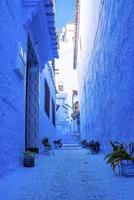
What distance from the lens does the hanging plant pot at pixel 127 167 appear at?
4.61 metres

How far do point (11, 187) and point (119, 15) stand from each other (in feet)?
13.0

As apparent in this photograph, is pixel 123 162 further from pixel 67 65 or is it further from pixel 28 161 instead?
pixel 67 65

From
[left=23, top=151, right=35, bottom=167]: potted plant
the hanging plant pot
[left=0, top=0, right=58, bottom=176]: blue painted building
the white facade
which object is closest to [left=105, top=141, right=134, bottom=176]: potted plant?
the hanging plant pot

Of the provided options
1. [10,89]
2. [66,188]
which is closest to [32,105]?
[10,89]

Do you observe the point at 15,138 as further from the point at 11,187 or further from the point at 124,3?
the point at 124,3

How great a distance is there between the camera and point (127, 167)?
4672 mm

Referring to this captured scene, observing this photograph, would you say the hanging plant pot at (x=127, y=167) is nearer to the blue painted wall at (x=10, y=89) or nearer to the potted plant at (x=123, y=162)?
the potted plant at (x=123, y=162)

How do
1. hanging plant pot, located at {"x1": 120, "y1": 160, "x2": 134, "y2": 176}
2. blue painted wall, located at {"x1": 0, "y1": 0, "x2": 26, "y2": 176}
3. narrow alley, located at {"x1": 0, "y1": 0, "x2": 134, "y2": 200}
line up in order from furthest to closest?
blue painted wall, located at {"x1": 0, "y1": 0, "x2": 26, "y2": 176} < hanging plant pot, located at {"x1": 120, "y1": 160, "x2": 134, "y2": 176} < narrow alley, located at {"x1": 0, "y1": 0, "x2": 134, "y2": 200}

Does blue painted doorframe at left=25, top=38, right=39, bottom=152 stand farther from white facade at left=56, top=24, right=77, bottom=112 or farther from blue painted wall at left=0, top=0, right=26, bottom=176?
white facade at left=56, top=24, right=77, bottom=112

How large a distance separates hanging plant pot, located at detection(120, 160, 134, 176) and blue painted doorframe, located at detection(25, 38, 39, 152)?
18.4ft

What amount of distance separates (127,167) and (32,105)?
20.1 ft

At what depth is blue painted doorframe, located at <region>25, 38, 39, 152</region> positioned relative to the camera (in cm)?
1005

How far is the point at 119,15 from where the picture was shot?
6.29 m

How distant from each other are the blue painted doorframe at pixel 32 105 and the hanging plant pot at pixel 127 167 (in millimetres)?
5602
